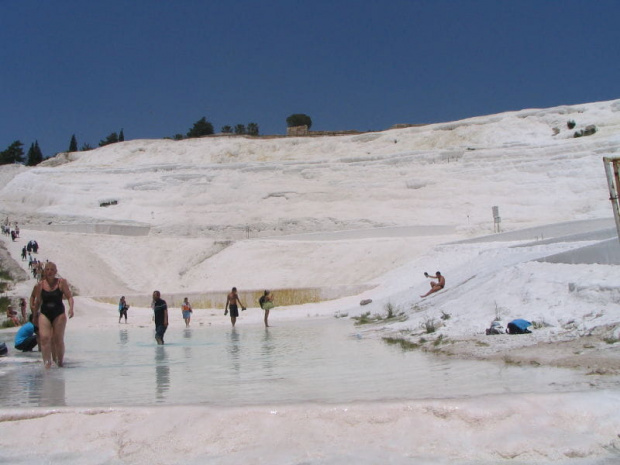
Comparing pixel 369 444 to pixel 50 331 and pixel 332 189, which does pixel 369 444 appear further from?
pixel 332 189

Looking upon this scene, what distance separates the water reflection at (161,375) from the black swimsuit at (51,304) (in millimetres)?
1391

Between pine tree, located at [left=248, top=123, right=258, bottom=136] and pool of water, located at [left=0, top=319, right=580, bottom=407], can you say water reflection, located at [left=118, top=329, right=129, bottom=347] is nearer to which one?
pool of water, located at [left=0, top=319, right=580, bottom=407]

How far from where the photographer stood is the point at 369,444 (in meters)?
3.89

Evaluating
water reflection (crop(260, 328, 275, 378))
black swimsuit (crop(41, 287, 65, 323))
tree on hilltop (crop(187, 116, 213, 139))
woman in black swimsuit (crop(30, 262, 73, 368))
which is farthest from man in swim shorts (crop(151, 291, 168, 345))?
tree on hilltop (crop(187, 116, 213, 139))

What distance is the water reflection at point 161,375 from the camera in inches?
224

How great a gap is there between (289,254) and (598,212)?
1614cm

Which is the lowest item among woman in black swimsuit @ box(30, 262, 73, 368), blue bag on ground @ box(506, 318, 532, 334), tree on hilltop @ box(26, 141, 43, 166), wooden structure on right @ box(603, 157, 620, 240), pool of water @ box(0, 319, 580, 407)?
pool of water @ box(0, 319, 580, 407)

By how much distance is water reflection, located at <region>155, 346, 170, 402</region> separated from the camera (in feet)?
18.7

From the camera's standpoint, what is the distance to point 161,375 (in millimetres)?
7117

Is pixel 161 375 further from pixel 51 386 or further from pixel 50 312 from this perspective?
pixel 50 312

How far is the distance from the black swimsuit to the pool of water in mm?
673

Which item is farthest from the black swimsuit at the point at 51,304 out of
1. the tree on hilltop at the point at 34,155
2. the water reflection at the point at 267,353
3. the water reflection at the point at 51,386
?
the tree on hilltop at the point at 34,155

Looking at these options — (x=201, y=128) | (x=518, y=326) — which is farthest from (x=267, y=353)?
(x=201, y=128)

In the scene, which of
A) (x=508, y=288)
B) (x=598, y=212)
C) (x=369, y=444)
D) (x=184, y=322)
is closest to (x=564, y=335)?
(x=508, y=288)
